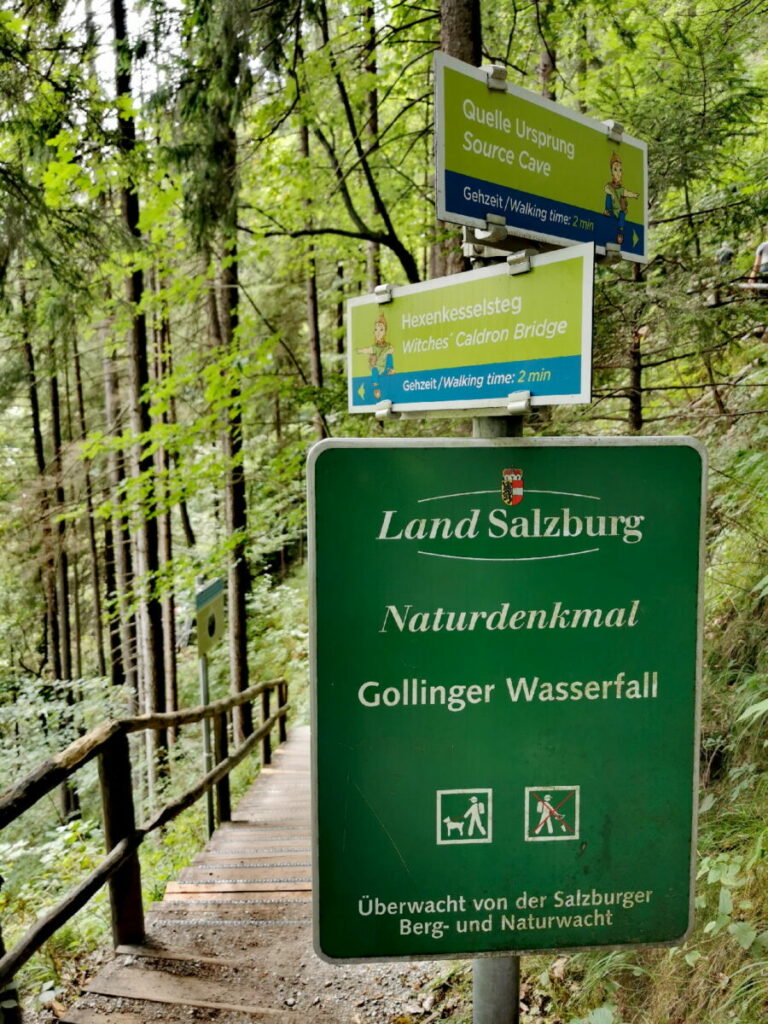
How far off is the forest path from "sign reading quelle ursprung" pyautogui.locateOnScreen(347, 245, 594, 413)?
2.71 m

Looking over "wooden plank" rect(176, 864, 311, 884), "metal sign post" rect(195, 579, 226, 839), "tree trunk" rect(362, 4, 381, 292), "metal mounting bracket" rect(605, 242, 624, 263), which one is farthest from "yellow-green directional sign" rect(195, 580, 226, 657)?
"metal mounting bracket" rect(605, 242, 624, 263)

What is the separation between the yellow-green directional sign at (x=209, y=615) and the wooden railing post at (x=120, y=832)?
234cm

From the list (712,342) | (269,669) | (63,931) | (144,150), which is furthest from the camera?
(269,669)

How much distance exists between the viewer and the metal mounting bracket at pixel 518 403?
1.37 m

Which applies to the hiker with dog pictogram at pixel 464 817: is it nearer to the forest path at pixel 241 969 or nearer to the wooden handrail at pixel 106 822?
the wooden handrail at pixel 106 822

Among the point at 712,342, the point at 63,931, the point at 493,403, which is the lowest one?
the point at 63,931

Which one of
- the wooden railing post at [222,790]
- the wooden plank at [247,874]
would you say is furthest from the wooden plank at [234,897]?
the wooden railing post at [222,790]

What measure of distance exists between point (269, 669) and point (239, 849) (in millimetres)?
12105

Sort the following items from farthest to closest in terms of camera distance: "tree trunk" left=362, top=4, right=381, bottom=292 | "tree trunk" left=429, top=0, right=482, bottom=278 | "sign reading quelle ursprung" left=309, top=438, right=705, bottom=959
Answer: "tree trunk" left=362, top=4, right=381, bottom=292 → "tree trunk" left=429, top=0, right=482, bottom=278 → "sign reading quelle ursprung" left=309, top=438, right=705, bottom=959

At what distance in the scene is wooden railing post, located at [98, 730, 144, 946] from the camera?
11.9 ft

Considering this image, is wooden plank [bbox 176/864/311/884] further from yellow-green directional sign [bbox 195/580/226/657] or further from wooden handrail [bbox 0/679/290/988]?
yellow-green directional sign [bbox 195/580/226/657]

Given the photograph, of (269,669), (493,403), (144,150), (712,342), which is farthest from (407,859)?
(269,669)

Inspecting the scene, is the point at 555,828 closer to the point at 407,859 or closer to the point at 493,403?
the point at 407,859

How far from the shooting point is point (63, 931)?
513 cm
